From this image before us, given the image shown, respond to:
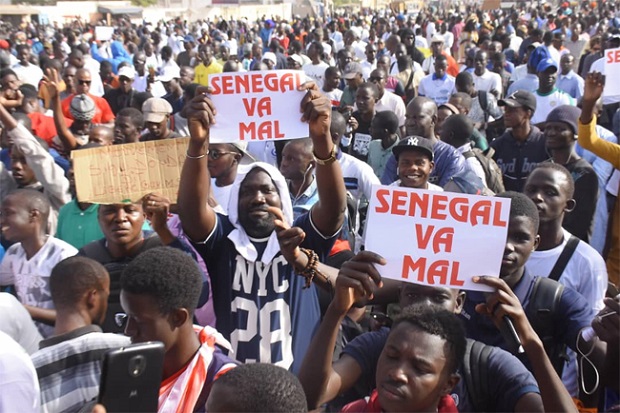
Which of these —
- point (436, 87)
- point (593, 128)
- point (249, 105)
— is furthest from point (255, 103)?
point (436, 87)

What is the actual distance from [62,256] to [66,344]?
138cm

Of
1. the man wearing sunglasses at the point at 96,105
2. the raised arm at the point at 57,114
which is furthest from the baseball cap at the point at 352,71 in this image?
the raised arm at the point at 57,114

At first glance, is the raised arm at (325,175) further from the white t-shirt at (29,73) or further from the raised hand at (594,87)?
the white t-shirt at (29,73)

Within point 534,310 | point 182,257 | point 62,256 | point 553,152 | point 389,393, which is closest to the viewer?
point 389,393

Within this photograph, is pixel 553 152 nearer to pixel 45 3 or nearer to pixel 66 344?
pixel 66 344

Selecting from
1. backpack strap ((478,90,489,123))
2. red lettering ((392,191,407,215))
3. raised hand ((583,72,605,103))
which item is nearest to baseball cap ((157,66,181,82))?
backpack strap ((478,90,489,123))

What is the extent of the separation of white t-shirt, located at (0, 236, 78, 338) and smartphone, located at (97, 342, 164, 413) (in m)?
2.18

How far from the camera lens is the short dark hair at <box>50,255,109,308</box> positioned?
10.2 ft

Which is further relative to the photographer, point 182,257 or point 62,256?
point 62,256

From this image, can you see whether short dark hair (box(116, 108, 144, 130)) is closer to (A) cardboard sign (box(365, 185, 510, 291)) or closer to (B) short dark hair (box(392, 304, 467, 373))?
(A) cardboard sign (box(365, 185, 510, 291))

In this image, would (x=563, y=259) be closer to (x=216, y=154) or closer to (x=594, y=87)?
(x=594, y=87)

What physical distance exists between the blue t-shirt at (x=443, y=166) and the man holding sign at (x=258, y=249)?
86.3 inches

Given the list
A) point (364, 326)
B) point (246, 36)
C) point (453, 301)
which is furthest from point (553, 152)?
point (246, 36)

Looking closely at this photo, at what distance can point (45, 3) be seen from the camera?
41969 mm
